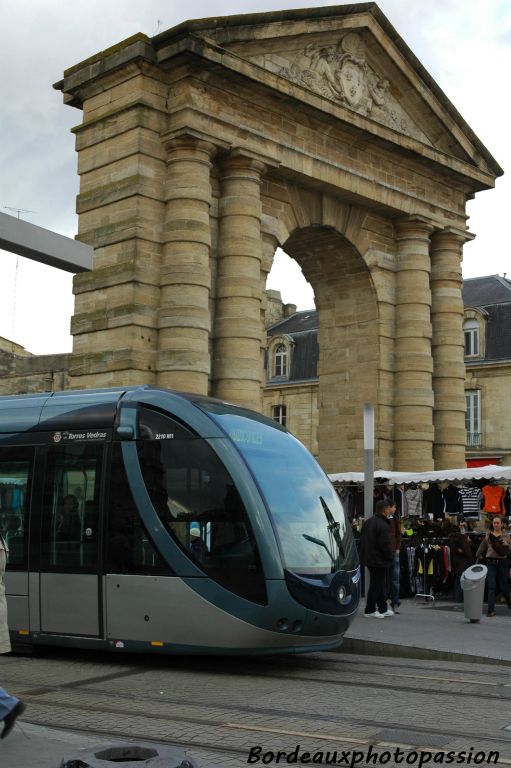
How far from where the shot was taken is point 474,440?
4234cm

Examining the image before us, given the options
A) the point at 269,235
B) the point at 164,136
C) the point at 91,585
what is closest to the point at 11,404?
the point at 91,585

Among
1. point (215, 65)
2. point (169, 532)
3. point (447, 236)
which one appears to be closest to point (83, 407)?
point (169, 532)

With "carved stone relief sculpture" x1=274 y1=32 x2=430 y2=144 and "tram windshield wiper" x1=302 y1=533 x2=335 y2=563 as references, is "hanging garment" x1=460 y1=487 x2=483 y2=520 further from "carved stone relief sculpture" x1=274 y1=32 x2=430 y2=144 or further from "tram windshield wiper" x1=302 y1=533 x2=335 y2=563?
"tram windshield wiper" x1=302 y1=533 x2=335 y2=563

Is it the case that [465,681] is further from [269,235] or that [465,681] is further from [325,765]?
[269,235]

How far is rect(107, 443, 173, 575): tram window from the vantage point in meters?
9.79

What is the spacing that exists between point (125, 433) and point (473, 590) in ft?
19.7

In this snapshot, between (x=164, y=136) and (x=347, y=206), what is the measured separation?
5741 mm

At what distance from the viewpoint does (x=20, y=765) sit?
17.4 feet

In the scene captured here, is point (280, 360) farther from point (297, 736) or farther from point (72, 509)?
point (297, 736)

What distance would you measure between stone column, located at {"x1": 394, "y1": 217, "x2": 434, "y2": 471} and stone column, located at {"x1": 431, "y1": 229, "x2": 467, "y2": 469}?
51 centimetres

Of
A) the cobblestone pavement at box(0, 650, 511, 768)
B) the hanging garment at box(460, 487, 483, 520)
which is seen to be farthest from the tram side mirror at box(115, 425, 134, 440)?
the hanging garment at box(460, 487, 483, 520)

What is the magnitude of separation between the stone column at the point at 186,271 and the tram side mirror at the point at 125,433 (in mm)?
8644

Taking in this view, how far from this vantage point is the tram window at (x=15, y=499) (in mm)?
10633

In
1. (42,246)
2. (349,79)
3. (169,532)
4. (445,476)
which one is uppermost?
(349,79)
